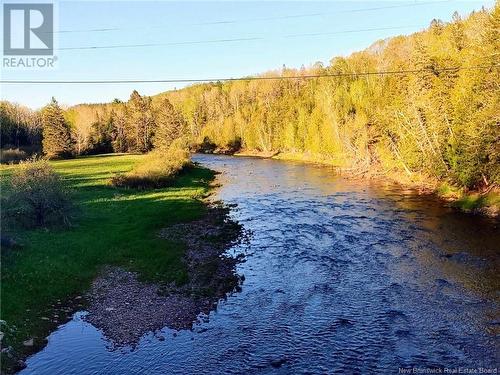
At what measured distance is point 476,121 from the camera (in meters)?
36.1

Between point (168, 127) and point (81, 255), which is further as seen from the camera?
point (168, 127)

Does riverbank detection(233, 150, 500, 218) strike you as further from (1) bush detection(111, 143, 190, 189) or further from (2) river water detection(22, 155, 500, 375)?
(1) bush detection(111, 143, 190, 189)

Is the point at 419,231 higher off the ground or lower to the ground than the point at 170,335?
higher

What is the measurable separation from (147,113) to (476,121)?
329 ft

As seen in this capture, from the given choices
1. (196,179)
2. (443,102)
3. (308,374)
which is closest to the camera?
(308,374)

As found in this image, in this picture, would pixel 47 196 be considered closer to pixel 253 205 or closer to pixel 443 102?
pixel 253 205

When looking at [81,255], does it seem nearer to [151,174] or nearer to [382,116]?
[151,174]

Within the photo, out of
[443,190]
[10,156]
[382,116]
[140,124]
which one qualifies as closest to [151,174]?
[382,116]

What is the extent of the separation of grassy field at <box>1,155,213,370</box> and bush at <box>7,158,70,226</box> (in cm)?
149

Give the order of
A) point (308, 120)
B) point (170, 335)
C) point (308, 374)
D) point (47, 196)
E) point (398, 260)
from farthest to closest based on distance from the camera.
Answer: point (308, 120), point (47, 196), point (398, 260), point (170, 335), point (308, 374)

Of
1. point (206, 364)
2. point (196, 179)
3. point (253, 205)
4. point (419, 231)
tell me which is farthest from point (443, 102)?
point (206, 364)

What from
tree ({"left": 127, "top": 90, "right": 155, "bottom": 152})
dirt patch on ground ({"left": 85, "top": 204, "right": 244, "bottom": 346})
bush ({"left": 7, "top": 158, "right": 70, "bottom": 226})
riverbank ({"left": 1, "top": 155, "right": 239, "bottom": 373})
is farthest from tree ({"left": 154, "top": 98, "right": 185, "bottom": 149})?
dirt patch on ground ({"left": 85, "top": 204, "right": 244, "bottom": 346})

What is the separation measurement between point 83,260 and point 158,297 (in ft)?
22.2

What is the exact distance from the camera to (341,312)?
19312 mm
